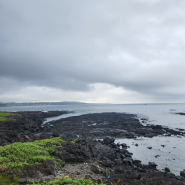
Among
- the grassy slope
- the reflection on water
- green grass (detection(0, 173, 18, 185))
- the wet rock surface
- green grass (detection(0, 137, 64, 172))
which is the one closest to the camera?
green grass (detection(0, 173, 18, 185))

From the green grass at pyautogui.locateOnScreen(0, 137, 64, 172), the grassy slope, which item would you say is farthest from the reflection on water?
the green grass at pyautogui.locateOnScreen(0, 137, 64, 172)

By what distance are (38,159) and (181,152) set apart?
2208 cm

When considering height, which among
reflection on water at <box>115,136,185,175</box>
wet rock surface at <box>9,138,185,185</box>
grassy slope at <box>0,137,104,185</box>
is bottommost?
reflection on water at <box>115,136,185,175</box>

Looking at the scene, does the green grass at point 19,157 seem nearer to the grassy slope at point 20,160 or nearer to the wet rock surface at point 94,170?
the grassy slope at point 20,160

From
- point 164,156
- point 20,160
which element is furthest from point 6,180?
point 164,156

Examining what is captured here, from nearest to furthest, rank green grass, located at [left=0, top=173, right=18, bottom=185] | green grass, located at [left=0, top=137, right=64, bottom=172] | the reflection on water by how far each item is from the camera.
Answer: green grass, located at [left=0, top=173, right=18, bottom=185]
green grass, located at [left=0, top=137, right=64, bottom=172]
the reflection on water

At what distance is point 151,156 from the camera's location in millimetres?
19500

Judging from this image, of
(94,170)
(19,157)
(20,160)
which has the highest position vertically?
(19,157)

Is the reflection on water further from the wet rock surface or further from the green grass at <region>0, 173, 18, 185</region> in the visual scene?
the green grass at <region>0, 173, 18, 185</region>

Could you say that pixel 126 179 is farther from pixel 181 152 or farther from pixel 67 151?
pixel 181 152

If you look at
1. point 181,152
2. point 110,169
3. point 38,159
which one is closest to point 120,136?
point 181,152

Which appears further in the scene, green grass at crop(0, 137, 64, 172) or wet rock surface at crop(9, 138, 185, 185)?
wet rock surface at crop(9, 138, 185, 185)

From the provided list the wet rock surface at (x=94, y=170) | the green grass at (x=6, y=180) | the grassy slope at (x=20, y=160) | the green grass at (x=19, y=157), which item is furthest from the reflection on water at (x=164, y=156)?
the green grass at (x=6, y=180)

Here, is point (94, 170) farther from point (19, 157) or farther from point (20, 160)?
point (19, 157)
